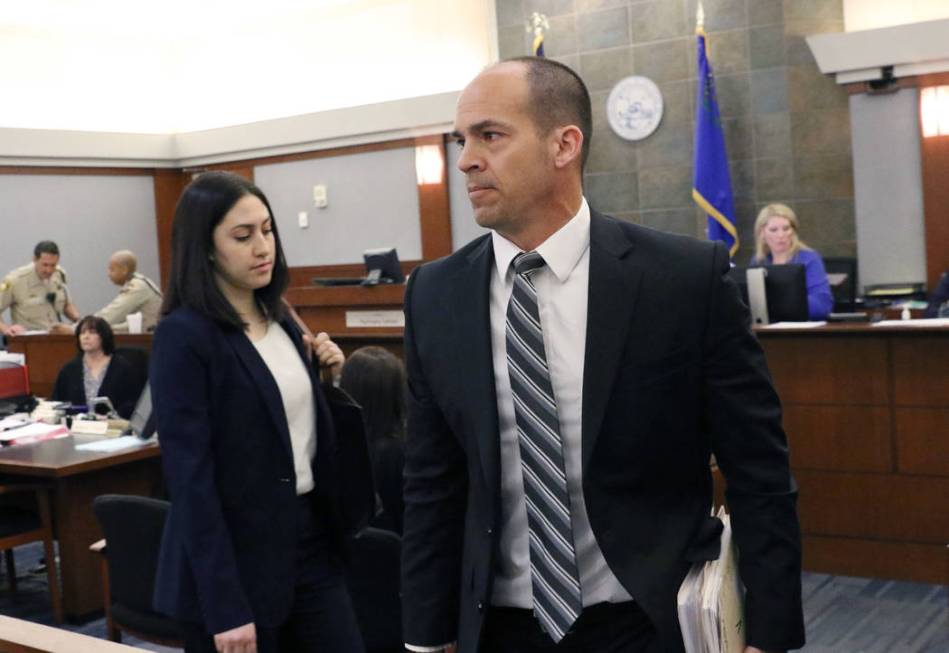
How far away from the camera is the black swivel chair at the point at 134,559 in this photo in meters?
3.58

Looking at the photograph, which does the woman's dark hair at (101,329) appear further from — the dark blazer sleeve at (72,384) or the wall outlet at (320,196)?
the wall outlet at (320,196)

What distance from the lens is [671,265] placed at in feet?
5.42

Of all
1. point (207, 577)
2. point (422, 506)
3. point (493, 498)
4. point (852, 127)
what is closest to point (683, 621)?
point (493, 498)

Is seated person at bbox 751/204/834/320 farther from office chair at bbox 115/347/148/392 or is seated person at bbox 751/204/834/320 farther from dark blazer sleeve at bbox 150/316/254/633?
dark blazer sleeve at bbox 150/316/254/633

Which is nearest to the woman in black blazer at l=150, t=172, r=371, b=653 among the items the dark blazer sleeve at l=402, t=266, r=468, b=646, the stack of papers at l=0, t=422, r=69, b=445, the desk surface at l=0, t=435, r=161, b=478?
the dark blazer sleeve at l=402, t=266, r=468, b=646

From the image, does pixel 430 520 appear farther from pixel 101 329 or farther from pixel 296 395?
pixel 101 329

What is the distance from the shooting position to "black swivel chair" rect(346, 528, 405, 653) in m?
3.04

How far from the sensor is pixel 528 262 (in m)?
1.68

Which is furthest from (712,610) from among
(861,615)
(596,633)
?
(861,615)

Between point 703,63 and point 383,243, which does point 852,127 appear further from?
point 383,243

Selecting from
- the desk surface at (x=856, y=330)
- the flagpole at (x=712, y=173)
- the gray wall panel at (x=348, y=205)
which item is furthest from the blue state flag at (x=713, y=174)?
the desk surface at (x=856, y=330)

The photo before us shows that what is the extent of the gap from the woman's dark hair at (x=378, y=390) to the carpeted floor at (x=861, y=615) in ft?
5.95

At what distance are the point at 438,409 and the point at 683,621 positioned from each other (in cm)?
49

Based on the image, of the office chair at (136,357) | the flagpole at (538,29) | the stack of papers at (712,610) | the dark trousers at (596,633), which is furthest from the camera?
the flagpole at (538,29)
